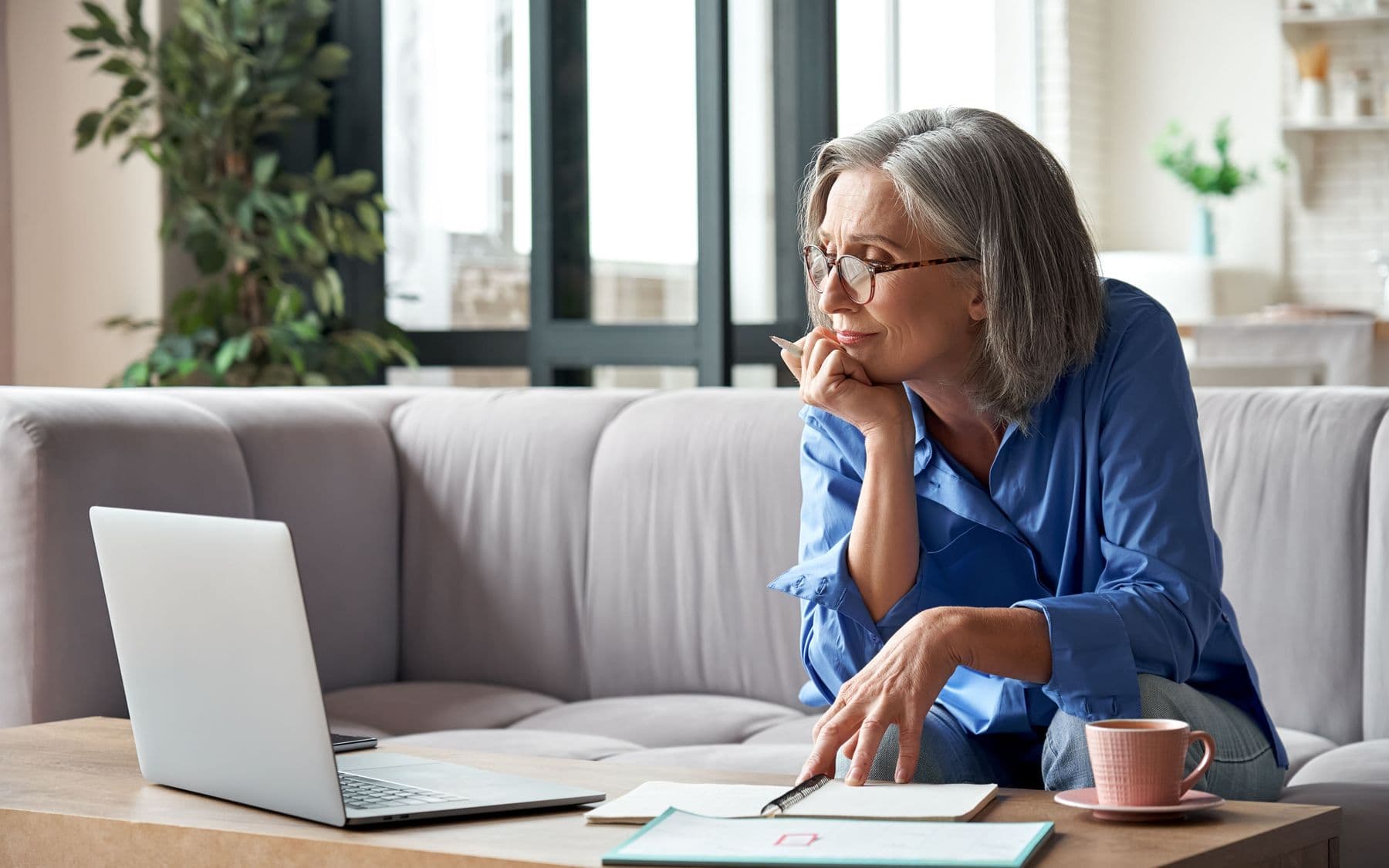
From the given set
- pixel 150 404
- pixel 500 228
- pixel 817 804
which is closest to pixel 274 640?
pixel 817 804

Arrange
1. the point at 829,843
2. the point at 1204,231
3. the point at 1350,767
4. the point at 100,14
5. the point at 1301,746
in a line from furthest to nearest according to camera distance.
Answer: the point at 1204,231, the point at 100,14, the point at 1301,746, the point at 1350,767, the point at 829,843

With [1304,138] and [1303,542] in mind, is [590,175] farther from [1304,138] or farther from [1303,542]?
[1304,138]

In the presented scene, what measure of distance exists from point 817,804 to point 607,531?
1.63 meters

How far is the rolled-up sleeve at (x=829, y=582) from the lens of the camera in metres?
1.64

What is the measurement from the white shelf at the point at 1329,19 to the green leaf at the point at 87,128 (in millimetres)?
6014

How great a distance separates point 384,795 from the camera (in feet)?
4.21

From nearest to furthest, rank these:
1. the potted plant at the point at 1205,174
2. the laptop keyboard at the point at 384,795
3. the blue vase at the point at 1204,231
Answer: the laptop keyboard at the point at 384,795 → the potted plant at the point at 1205,174 → the blue vase at the point at 1204,231

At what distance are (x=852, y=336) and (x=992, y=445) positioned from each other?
202mm

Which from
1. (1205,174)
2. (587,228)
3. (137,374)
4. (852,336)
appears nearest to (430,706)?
(852,336)

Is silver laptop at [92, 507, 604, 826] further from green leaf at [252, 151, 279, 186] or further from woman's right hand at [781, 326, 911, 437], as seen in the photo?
green leaf at [252, 151, 279, 186]

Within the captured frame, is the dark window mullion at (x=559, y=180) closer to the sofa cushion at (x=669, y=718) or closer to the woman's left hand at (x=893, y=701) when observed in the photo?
the sofa cushion at (x=669, y=718)

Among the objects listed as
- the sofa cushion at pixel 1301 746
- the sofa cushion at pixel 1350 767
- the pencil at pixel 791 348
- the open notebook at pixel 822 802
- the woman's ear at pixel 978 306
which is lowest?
the sofa cushion at pixel 1301 746

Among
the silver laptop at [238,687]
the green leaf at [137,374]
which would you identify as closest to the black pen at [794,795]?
the silver laptop at [238,687]

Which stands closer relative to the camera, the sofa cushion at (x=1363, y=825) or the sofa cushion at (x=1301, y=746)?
the sofa cushion at (x=1363, y=825)
